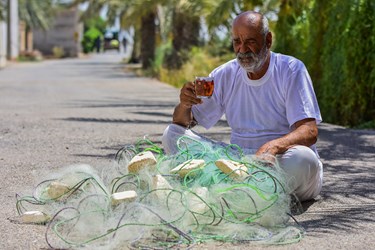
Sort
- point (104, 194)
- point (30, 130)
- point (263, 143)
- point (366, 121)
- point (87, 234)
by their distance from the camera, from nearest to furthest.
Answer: point (87, 234)
point (104, 194)
point (263, 143)
point (30, 130)
point (366, 121)

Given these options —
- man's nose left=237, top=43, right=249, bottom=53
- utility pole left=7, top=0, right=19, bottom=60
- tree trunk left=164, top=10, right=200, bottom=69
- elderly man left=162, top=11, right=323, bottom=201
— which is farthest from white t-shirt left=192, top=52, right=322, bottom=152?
utility pole left=7, top=0, right=19, bottom=60

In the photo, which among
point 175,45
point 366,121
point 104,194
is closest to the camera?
point 104,194

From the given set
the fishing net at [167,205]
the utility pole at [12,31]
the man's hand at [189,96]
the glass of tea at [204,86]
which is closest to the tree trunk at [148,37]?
the utility pole at [12,31]

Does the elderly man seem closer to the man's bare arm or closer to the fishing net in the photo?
the man's bare arm

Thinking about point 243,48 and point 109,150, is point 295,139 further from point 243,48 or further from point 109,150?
point 109,150

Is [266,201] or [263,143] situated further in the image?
[263,143]

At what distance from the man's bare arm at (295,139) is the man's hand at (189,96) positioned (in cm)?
64

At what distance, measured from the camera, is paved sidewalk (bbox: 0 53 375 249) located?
468cm

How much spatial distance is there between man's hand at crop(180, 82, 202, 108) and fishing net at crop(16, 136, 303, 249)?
1.45ft

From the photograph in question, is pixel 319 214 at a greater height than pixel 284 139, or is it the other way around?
pixel 284 139

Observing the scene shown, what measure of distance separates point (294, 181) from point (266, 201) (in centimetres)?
58

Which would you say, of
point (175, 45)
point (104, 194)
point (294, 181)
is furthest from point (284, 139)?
point (175, 45)

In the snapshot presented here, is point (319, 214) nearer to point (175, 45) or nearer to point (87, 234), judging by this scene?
point (87, 234)

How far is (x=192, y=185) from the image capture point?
483 cm
